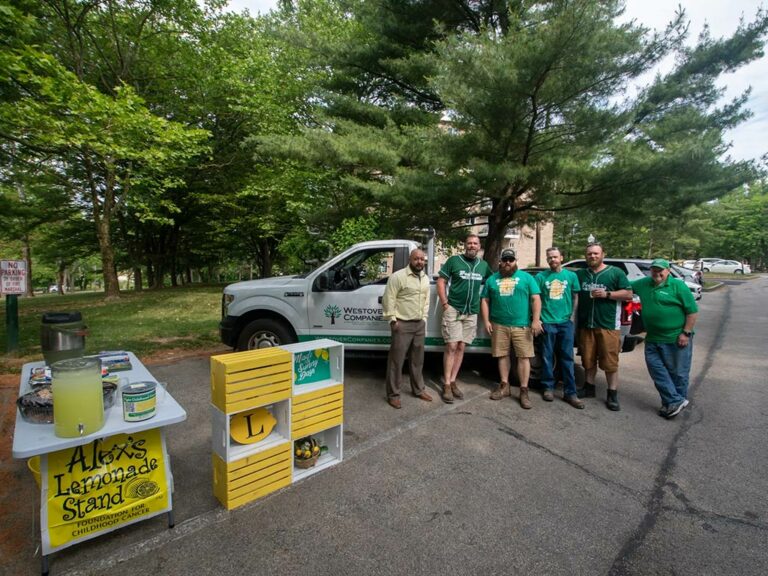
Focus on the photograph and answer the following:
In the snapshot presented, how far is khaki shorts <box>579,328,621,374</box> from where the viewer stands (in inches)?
180

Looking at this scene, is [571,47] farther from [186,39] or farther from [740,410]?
[186,39]

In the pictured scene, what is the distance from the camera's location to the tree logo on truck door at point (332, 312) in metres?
5.36

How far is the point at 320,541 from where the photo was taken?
2.38m

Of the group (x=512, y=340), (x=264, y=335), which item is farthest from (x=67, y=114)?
(x=512, y=340)

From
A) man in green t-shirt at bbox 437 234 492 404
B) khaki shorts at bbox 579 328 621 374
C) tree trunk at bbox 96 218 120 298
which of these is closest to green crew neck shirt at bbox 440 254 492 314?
man in green t-shirt at bbox 437 234 492 404

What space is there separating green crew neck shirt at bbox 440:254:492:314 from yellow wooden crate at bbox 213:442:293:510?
2607mm

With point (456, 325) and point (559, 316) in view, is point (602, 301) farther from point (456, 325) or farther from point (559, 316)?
point (456, 325)

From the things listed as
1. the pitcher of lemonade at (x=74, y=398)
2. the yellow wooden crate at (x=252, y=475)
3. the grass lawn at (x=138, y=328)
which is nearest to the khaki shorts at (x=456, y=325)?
the yellow wooden crate at (x=252, y=475)

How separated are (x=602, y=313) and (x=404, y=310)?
2337 millimetres

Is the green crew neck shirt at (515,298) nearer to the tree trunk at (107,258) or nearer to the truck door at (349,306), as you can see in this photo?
the truck door at (349,306)

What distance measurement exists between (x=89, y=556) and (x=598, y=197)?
8.93 metres

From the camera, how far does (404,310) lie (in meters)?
4.45

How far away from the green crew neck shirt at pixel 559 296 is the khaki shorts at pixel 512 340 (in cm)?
31

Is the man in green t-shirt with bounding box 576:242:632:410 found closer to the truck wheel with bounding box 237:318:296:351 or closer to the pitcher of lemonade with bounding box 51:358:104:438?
the truck wheel with bounding box 237:318:296:351
